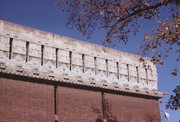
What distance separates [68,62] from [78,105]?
2878 millimetres

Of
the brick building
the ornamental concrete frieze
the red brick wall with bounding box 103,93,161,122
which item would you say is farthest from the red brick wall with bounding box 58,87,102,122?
the red brick wall with bounding box 103,93,161,122

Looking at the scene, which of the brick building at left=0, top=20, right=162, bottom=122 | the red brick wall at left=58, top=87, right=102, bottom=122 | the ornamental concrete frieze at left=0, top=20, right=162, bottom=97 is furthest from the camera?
the red brick wall at left=58, top=87, right=102, bottom=122

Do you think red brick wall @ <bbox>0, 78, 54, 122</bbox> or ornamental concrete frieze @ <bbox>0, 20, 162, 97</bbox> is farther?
ornamental concrete frieze @ <bbox>0, 20, 162, 97</bbox>

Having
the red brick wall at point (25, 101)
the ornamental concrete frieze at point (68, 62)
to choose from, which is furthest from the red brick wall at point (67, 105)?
the ornamental concrete frieze at point (68, 62)

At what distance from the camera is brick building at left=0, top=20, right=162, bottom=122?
16.4 m

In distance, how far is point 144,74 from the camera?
78.1 feet

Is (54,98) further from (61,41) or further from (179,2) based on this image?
(179,2)

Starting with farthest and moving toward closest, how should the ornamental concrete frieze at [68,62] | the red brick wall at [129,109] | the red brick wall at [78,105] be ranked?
1. the red brick wall at [129,109]
2. the red brick wall at [78,105]
3. the ornamental concrete frieze at [68,62]

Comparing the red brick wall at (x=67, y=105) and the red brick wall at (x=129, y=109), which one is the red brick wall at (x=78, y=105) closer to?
the red brick wall at (x=67, y=105)

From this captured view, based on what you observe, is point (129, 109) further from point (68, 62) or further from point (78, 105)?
point (68, 62)

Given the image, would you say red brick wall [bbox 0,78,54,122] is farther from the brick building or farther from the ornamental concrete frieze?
the ornamental concrete frieze

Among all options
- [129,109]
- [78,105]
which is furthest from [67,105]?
[129,109]

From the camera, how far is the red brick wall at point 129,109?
66.6 feet

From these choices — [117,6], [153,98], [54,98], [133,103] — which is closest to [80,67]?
[54,98]
